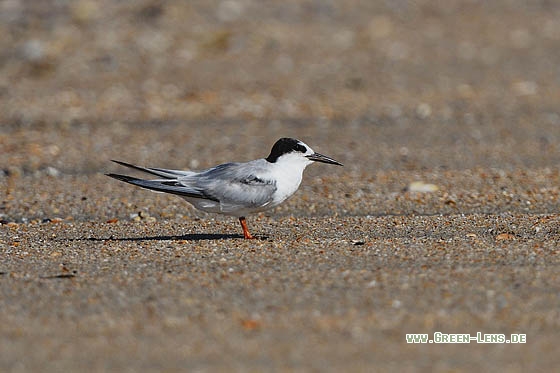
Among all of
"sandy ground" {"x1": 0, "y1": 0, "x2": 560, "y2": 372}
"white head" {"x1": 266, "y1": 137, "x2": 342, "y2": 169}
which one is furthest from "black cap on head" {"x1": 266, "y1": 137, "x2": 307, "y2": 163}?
"sandy ground" {"x1": 0, "y1": 0, "x2": 560, "y2": 372}

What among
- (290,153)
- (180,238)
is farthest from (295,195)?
(180,238)

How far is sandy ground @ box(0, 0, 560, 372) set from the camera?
373cm

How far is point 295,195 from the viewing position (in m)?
6.97

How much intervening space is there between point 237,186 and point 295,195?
61.4 inches

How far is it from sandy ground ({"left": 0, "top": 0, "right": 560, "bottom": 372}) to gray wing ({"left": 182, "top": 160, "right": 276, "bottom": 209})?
25cm

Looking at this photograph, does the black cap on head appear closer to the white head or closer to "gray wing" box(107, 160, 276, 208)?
the white head

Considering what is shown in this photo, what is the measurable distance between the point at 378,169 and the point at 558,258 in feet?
10.6

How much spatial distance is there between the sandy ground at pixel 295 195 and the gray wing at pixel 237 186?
25cm

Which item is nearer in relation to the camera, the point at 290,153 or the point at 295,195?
the point at 290,153

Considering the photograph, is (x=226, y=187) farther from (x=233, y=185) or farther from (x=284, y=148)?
(x=284, y=148)

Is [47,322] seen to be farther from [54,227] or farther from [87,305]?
[54,227]

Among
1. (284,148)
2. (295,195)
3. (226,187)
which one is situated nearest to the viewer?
(226,187)

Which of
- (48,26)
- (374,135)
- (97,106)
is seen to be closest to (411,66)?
(374,135)

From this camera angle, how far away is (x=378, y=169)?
7887mm
